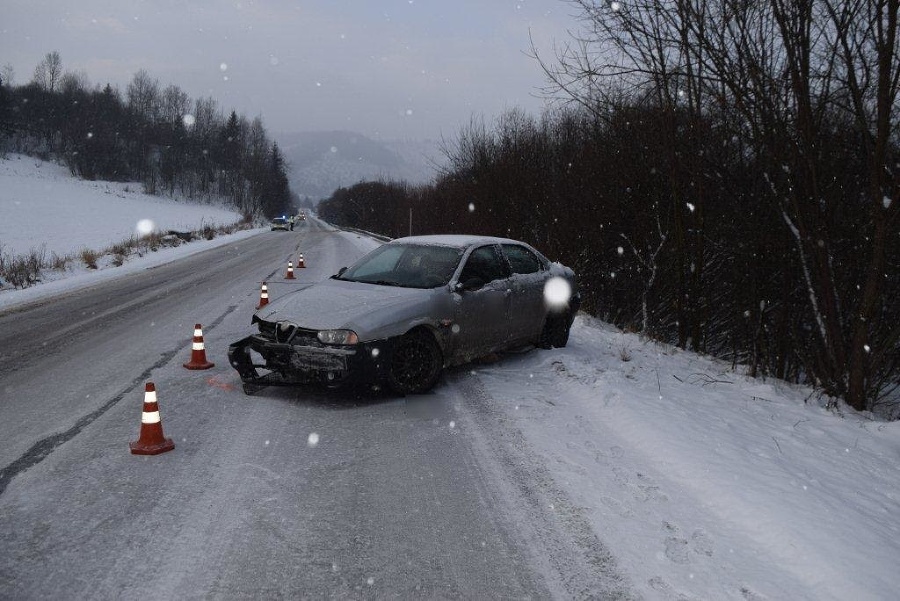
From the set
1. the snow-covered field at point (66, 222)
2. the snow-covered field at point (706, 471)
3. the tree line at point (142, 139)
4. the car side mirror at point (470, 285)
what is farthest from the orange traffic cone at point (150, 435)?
the tree line at point (142, 139)

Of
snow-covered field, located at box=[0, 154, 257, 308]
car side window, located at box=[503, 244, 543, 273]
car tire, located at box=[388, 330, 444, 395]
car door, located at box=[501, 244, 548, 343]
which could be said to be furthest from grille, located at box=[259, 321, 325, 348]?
snow-covered field, located at box=[0, 154, 257, 308]

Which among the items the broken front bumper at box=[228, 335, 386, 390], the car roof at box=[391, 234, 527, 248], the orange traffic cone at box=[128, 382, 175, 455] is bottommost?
the orange traffic cone at box=[128, 382, 175, 455]

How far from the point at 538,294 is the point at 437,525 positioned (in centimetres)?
479

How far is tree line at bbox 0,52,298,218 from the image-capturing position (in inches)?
3812

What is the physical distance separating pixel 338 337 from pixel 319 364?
0.30 meters

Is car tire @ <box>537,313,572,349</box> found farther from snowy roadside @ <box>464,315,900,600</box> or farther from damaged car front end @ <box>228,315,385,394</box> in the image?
damaged car front end @ <box>228,315,385,394</box>

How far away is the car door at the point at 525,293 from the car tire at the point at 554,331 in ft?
0.75

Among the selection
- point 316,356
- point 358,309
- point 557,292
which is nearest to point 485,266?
point 557,292

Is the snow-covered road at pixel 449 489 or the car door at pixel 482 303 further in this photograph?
the car door at pixel 482 303

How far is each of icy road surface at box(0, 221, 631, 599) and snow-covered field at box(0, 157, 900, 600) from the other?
27 centimetres

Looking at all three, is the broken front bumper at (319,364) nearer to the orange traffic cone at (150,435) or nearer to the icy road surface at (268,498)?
the icy road surface at (268,498)

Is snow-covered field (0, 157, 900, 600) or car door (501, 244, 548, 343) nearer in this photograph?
snow-covered field (0, 157, 900, 600)

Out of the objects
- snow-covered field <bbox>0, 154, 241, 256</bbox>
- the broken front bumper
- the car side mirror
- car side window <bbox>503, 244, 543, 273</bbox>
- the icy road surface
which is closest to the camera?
the icy road surface

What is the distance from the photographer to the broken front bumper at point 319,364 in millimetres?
5629
